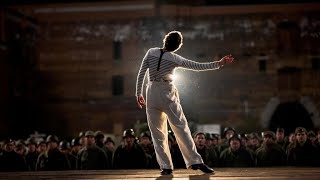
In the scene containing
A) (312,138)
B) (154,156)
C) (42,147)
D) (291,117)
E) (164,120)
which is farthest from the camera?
(291,117)

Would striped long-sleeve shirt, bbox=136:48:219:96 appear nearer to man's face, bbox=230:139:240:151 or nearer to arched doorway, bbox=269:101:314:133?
man's face, bbox=230:139:240:151

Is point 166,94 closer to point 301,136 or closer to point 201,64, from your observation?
point 201,64

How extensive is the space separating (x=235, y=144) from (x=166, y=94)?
3.21 m

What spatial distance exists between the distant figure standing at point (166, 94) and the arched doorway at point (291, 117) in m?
26.2

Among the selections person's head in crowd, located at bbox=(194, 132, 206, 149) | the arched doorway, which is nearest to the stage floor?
person's head in crowd, located at bbox=(194, 132, 206, 149)

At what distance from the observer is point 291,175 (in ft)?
18.4

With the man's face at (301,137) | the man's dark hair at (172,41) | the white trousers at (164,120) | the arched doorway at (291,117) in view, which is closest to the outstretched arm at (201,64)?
the man's dark hair at (172,41)

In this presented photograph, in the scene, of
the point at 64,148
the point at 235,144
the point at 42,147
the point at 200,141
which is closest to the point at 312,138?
the point at 235,144

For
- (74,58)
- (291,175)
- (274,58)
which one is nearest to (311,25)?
(274,58)

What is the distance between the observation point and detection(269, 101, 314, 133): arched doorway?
31.9 metres

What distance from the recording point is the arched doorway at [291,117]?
105 feet

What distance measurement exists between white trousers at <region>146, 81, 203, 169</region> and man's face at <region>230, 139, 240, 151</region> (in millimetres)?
2813

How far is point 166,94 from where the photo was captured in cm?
594

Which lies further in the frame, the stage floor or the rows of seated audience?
the rows of seated audience
